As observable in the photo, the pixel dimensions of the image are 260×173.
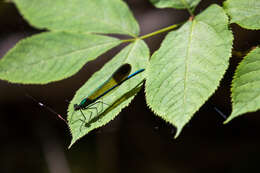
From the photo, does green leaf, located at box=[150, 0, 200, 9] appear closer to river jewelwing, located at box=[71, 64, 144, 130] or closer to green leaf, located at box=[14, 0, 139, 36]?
green leaf, located at box=[14, 0, 139, 36]

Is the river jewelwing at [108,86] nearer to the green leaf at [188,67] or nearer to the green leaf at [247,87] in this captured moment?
the green leaf at [188,67]

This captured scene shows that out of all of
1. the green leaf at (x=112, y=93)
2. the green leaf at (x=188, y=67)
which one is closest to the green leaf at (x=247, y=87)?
the green leaf at (x=188, y=67)

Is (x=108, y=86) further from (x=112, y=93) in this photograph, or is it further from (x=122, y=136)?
(x=122, y=136)

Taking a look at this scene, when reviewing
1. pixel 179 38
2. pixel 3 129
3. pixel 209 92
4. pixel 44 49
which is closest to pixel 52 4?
pixel 44 49

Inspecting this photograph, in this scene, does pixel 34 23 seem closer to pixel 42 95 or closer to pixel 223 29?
pixel 223 29

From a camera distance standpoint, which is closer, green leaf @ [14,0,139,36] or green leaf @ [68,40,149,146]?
green leaf @ [68,40,149,146]

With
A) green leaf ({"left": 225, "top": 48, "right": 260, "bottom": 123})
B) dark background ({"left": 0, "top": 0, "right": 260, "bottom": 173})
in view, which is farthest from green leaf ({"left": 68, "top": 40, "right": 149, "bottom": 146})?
dark background ({"left": 0, "top": 0, "right": 260, "bottom": 173})
